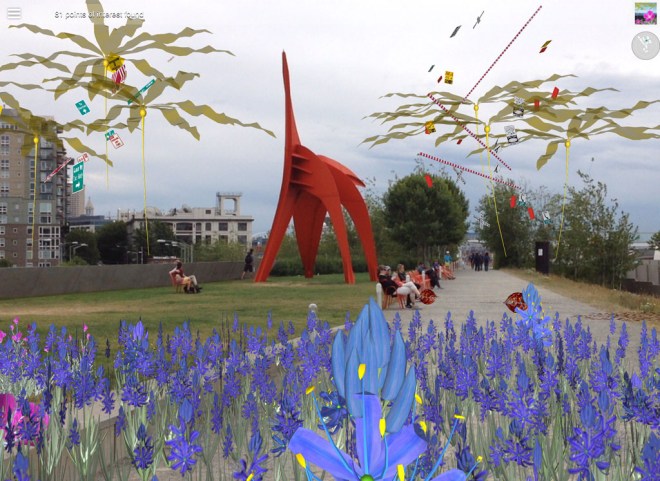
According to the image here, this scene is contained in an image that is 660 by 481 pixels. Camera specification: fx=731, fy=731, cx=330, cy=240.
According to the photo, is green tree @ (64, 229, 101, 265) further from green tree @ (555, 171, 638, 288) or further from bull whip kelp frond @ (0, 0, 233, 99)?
bull whip kelp frond @ (0, 0, 233, 99)

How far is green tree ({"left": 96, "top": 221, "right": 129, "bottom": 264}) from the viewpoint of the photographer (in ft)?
377

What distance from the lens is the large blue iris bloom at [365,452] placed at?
3.81 ft

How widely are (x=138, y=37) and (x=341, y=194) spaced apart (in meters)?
25.6

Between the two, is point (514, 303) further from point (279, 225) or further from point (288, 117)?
point (288, 117)

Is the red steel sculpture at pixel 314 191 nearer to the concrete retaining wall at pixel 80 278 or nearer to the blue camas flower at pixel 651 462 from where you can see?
the concrete retaining wall at pixel 80 278

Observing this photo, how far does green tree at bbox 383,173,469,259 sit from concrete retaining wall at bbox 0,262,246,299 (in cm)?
2110

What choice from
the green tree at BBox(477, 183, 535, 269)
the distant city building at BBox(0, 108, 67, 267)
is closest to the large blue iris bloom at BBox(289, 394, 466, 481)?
the green tree at BBox(477, 183, 535, 269)

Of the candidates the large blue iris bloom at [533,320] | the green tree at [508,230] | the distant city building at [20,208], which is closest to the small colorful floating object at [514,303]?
the large blue iris bloom at [533,320]

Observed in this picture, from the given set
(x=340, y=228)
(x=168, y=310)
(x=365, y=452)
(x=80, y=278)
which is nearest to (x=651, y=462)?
(x=365, y=452)

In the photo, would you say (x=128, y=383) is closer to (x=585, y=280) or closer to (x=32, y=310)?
(x=32, y=310)

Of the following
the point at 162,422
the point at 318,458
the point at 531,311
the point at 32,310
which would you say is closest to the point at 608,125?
the point at 531,311

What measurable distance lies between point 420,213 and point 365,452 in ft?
167

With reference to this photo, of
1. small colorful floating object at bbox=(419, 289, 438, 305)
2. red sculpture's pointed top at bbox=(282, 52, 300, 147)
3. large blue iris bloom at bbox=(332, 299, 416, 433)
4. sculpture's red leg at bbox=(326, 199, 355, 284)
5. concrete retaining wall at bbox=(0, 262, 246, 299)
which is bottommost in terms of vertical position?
small colorful floating object at bbox=(419, 289, 438, 305)

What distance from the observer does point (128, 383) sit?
10.9 ft
